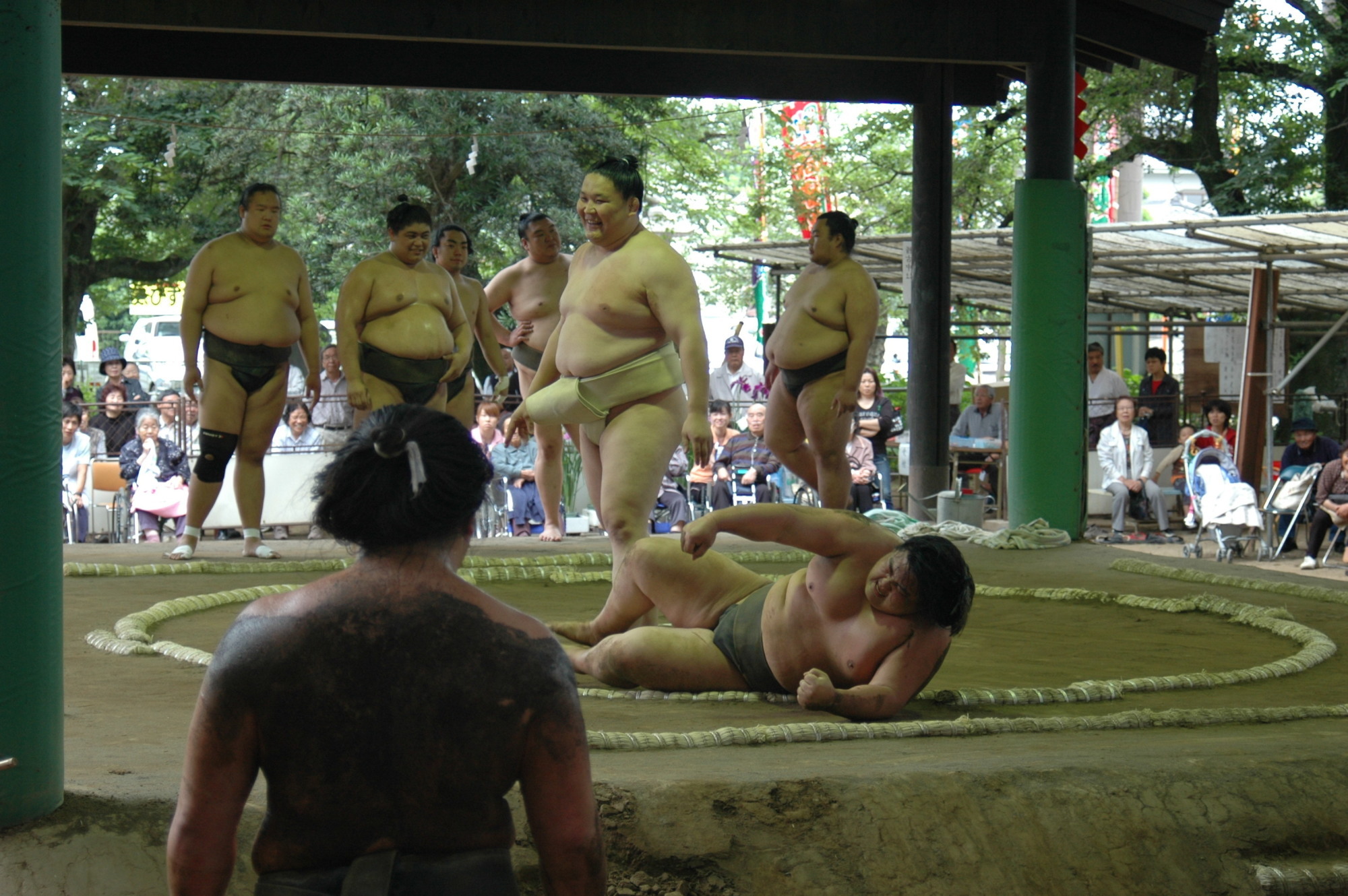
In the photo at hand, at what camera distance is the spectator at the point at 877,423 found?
8.16 metres

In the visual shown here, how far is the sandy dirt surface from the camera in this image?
6.27 feet

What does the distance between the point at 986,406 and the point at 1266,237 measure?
1964 mm

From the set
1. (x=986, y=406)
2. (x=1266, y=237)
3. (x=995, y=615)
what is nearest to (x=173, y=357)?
(x=986, y=406)

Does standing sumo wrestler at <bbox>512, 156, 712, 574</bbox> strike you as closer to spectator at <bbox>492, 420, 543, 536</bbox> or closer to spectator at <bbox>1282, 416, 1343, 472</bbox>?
spectator at <bbox>492, 420, 543, 536</bbox>

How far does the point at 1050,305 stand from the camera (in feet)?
20.0

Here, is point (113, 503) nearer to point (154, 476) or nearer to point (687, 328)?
point (154, 476)

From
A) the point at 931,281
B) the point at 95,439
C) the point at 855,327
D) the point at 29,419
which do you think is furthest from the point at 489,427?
the point at 29,419

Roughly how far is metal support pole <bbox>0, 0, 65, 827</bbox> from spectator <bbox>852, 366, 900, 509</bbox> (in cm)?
657

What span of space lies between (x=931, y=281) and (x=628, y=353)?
142 inches

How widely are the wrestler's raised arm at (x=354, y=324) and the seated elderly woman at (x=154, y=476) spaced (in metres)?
2.44

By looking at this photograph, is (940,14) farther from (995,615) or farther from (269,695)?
(269,695)

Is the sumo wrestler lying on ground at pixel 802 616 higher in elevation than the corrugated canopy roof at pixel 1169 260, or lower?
lower

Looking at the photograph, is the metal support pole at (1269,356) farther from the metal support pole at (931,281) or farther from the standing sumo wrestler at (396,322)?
the standing sumo wrestler at (396,322)

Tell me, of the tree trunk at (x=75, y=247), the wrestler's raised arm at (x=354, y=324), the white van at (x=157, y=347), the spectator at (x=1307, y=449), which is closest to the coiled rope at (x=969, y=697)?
the wrestler's raised arm at (x=354, y=324)
